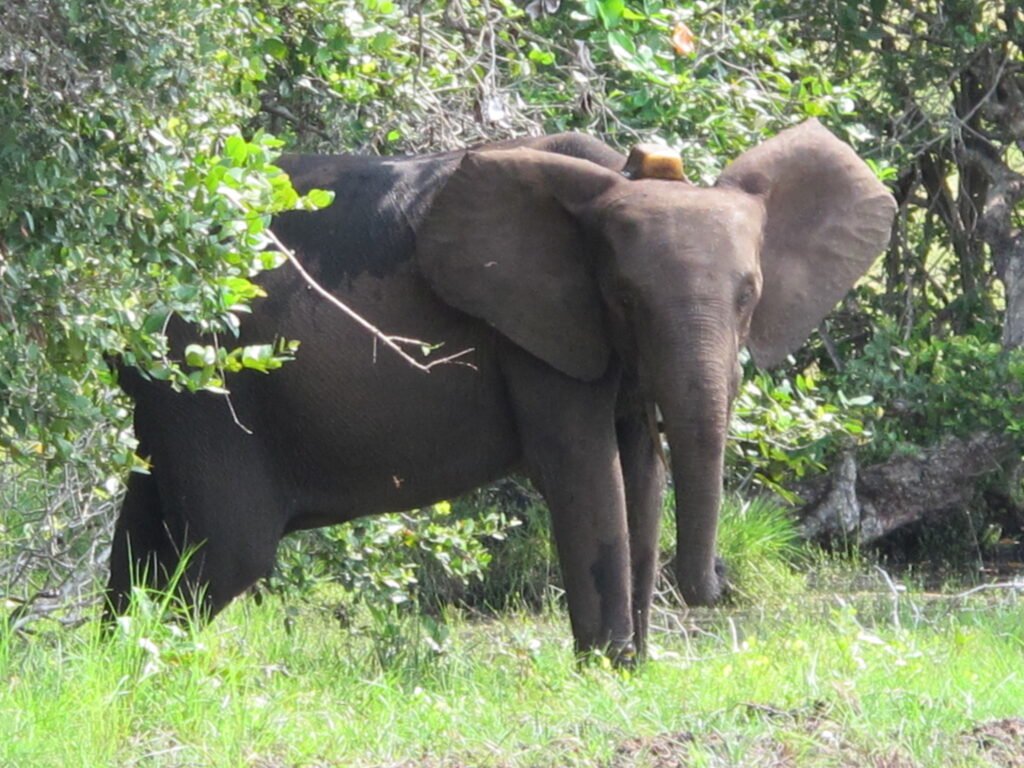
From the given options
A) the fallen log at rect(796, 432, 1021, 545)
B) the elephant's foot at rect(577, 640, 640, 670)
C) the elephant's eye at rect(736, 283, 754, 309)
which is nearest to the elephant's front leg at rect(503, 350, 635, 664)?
the elephant's foot at rect(577, 640, 640, 670)

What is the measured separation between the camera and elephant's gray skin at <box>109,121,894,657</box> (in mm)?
6535

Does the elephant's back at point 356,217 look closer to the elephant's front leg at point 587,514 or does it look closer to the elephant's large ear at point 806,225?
the elephant's front leg at point 587,514

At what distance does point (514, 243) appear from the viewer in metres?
6.79

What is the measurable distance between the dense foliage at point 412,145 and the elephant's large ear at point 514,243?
0.55m

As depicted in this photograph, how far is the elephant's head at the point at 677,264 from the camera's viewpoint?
20.3ft

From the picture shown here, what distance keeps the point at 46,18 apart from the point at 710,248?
218 centimetres

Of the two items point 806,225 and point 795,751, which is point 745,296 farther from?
point 795,751

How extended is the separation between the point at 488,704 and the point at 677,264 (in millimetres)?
1583

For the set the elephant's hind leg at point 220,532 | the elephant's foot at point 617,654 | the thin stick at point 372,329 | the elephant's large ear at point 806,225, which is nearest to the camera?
the thin stick at point 372,329

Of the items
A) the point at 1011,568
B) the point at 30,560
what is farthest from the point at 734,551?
the point at 30,560

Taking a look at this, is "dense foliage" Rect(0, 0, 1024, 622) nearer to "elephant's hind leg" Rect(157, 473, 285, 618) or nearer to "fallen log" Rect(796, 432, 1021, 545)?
"fallen log" Rect(796, 432, 1021, 545)

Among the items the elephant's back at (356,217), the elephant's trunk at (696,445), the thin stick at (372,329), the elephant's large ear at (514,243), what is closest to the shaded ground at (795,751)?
the thin stick at (372,329)

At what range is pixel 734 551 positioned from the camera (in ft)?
33.6

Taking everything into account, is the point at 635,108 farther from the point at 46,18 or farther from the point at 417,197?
the point at 46,18
